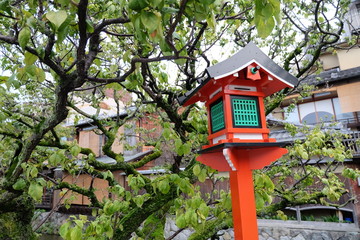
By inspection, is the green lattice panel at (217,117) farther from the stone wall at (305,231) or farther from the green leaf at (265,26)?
the stone wall at (305,231)

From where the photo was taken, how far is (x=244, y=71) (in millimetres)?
3062

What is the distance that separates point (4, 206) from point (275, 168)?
520 centimetres

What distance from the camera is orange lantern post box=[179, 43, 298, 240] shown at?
284 centimetres

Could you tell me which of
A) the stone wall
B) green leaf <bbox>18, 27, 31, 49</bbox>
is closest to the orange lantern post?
green leaf <bbox>18, 27, 31, 49</bbox>

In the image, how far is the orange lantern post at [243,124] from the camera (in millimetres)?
2842

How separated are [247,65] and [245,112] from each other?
0.57 m

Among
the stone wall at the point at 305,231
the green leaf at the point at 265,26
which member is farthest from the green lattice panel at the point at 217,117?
the stone wall at the point at 305,231

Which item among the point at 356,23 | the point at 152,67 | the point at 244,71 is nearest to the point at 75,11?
the point at 244,71

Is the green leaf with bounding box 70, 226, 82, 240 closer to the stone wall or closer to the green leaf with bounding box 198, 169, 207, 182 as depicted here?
the green leaf with bounding box 198, 169, 207, 182

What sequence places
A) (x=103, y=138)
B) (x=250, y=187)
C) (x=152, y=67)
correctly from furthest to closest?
(x=103, y=138), (x=152, y=67), (x=250, y=187)

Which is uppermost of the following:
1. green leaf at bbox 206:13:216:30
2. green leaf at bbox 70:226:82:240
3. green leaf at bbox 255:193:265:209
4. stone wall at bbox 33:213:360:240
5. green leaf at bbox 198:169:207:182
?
green leaf at bbox 206:13:216:30

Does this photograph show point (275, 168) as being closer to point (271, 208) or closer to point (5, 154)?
point (271, 208)

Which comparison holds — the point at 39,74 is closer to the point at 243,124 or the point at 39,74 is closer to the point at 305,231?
the point at 243,124

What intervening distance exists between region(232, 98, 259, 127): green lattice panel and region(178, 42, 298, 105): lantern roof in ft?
1.15
